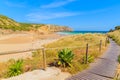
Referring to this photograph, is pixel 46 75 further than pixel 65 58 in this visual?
No

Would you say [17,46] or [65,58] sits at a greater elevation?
[65,58]

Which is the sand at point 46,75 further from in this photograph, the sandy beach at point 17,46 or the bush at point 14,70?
the sandy beach at point 17,46

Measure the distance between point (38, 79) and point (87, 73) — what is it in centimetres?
284

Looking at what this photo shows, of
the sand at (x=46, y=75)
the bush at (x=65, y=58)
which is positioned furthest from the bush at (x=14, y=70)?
the bush at (x=65, y=58)

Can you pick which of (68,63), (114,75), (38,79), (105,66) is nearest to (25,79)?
(38,79)

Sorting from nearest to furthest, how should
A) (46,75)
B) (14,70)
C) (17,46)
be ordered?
(46,75)
(14,70)
(17,46)

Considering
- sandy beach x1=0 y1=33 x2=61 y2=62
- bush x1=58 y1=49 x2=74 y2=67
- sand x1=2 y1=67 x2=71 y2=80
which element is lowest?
sandy beach x1=0 y1=33 x2=61 y2=62

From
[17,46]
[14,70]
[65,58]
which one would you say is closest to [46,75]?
[14,70]

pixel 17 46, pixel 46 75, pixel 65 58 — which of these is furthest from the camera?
pixel 17 46

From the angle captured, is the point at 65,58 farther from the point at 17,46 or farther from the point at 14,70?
the point at 17,46

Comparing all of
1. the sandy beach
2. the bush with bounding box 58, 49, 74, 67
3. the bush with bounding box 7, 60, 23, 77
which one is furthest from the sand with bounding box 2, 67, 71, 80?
the sandy beach

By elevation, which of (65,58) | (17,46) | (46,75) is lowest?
(17,46)

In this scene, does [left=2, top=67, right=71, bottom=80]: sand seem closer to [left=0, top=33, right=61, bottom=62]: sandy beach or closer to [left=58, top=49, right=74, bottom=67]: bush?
[left=58, top=49, right=74, bottom=67]: bush

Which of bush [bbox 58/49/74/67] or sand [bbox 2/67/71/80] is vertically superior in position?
bush [bbox 58/49/74/67]
